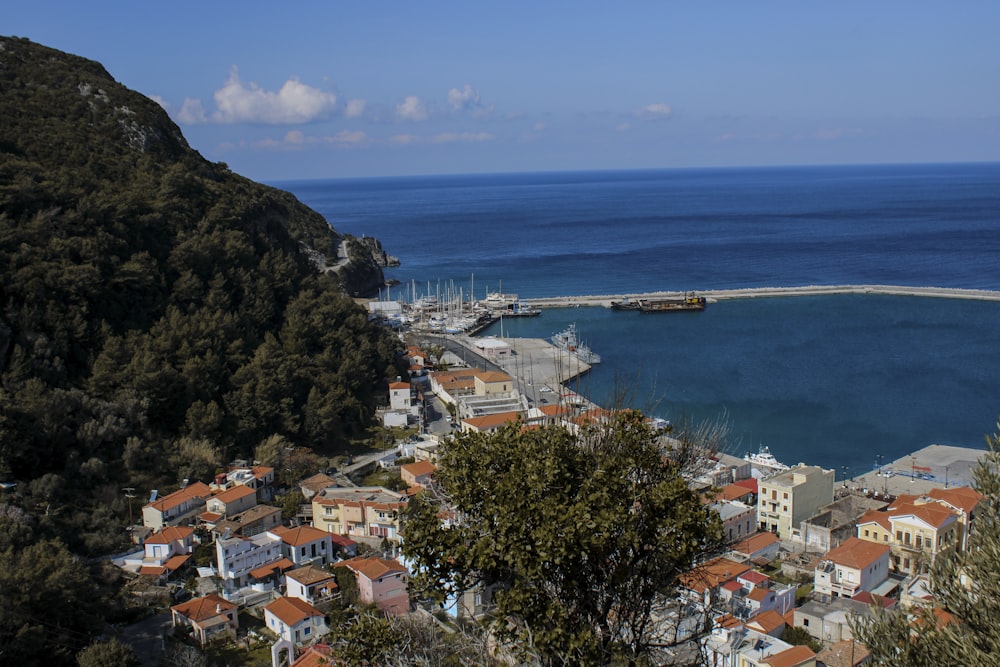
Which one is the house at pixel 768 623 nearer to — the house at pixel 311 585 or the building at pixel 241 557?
the house at pixel 311 585

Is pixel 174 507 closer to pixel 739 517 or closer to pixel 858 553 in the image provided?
pixel 739 517

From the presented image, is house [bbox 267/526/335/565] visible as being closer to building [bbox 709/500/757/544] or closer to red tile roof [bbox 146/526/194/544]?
red tile roof [bbox 146/526/194/544]

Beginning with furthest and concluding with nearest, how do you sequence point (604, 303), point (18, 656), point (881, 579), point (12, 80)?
point (604, 303)
point (12, 80)
point (881, 579)
point (18, 656)

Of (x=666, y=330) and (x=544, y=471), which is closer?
(x=544, y=471)

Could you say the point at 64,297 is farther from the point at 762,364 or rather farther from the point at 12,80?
the point at 762,364

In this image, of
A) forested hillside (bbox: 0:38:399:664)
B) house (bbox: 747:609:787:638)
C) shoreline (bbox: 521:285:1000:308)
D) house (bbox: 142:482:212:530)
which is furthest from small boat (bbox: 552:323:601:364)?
house (bbox: 747:609:787:638)

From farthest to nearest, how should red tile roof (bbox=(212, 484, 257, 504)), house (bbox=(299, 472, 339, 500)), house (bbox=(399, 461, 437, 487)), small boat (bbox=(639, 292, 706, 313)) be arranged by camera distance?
1. small boat (bbox=(639, 292, 706, 313))
2. house (bbox=(399, 461, 437, 487))
3. house (bbox=(299, 472, 339, 500))
4. red tile roof (bbox=(212, 484, 257, 504))

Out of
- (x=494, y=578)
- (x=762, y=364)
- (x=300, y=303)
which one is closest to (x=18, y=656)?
(x=494, y=578)
